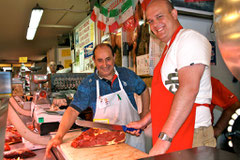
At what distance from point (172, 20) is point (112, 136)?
47.7 inches

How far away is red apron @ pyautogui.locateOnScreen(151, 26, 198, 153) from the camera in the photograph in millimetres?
1451

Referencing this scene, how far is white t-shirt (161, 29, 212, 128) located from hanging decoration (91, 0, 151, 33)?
5.19ft

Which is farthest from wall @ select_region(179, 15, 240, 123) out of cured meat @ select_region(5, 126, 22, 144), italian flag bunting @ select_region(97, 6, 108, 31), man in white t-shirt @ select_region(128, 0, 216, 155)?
cured meat @ select_region(5, 126, 22, 144)

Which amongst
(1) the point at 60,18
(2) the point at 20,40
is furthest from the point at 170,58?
(2) the point at 20,40

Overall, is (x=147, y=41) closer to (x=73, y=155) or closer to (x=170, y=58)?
(x=170, y=58)

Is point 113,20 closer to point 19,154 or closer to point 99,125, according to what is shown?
point 99,125

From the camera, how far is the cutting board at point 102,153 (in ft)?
5.78

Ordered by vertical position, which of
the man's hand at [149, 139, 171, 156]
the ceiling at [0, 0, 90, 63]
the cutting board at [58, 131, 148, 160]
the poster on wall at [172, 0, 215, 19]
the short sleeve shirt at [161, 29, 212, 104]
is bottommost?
the cutting board at [58, 131, 148, 160]

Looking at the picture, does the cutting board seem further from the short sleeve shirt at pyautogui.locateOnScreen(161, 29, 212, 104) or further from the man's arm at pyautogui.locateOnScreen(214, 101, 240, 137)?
the man's arm at pyautogui.locateOnScreen(214, 101, 240, 137)

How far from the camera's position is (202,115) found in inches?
57.7

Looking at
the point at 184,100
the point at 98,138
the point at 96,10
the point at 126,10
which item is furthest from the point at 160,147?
the point at 96,10

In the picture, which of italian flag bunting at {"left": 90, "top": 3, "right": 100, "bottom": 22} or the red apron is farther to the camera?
italian flag bunting at {"left": 90, "top": 3, "right": 100, "bottom": 22}

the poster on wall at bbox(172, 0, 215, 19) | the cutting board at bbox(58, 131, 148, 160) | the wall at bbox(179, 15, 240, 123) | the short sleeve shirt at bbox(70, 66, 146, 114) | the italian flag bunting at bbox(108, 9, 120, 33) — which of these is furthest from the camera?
the italian flag bunting at bbox(108, 9, 120, 33)

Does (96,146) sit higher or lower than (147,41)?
lower
